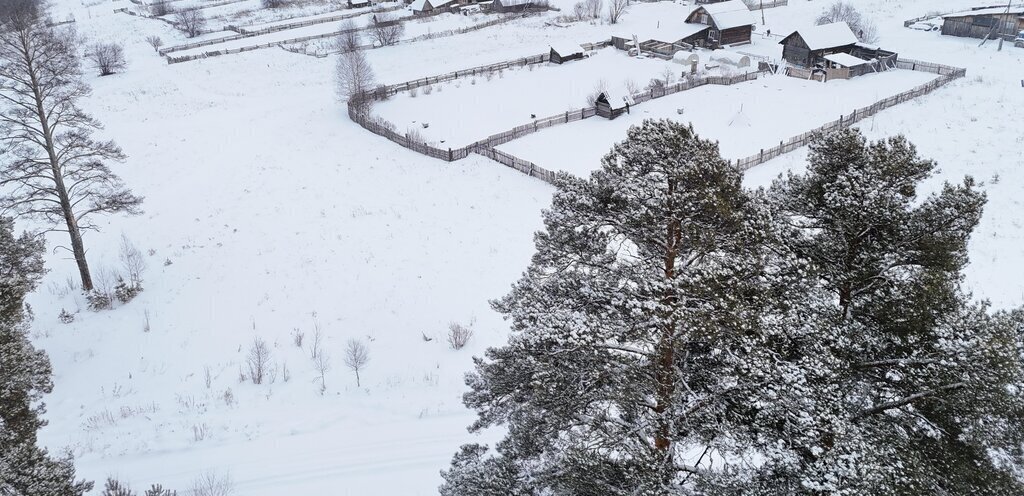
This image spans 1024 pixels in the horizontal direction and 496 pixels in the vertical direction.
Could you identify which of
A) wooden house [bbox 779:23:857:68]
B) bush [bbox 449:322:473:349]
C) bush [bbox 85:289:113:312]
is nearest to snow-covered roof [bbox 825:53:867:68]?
wooden house [bbox 779:23:857:68]

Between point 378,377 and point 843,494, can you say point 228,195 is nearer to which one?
point 378,377

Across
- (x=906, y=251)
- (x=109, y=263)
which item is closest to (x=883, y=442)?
(x=906, y=251)

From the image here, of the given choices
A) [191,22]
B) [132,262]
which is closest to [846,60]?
[132,262]

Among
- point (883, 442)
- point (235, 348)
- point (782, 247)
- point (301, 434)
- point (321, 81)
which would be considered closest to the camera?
point (883, 442)

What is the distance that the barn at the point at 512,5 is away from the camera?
7106 cm

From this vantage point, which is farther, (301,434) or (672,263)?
(301,434)

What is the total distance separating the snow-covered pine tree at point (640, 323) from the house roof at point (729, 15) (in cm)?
4998

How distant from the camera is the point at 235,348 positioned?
19.5 meters

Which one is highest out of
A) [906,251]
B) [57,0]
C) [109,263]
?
[57,0]

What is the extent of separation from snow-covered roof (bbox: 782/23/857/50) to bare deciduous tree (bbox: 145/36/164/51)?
55502 millimetres

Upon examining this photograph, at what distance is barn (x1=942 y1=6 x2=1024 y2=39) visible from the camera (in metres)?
50.6

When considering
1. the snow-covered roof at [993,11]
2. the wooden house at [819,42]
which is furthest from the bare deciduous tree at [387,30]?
the snow-covered roof at [993,11]

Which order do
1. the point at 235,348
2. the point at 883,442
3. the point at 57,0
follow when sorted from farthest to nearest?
1. the point at 57,0
2. the point at 235,348
3. the point at 883,442

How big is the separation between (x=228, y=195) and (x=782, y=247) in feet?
87.7
